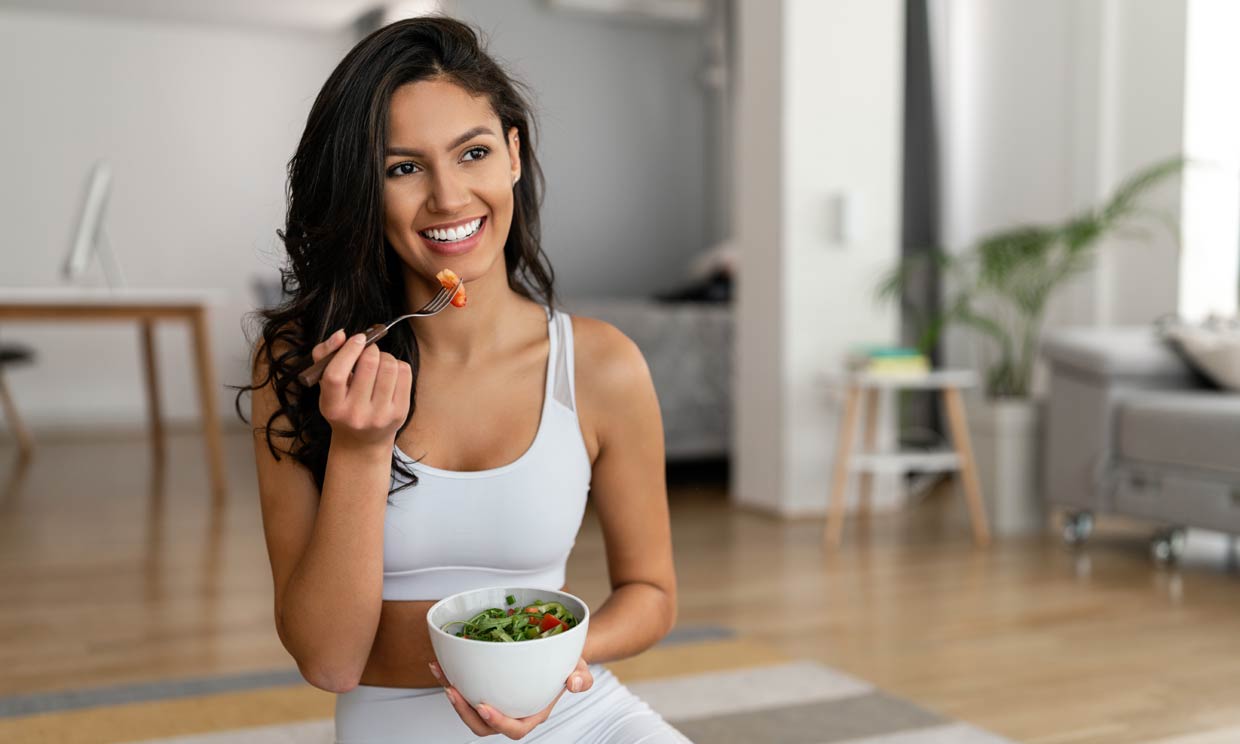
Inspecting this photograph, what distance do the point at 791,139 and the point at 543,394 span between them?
289cm

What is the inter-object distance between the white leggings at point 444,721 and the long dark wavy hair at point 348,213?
223mm

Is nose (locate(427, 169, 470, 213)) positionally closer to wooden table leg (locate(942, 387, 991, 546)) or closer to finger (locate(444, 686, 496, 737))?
finger (locate(444, 686, 496, 737))

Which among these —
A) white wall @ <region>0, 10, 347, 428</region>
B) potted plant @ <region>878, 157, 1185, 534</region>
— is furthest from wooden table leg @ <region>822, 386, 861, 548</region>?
white wall @ <region>0, 10, 347, 428</region>

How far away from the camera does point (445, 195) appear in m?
1.06

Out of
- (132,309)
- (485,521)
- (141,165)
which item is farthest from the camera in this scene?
(141,165)

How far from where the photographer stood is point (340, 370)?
897 millimetres

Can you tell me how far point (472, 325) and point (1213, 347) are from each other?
2.71m

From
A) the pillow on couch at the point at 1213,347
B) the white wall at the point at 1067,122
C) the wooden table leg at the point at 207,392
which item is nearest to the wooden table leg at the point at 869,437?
the pillow on couch at the point at 1213,347

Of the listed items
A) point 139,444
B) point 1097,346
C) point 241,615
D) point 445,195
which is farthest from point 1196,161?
point 139,444

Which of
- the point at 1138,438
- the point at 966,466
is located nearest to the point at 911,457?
the point at 966,466

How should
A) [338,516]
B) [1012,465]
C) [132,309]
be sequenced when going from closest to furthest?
1. [338,516]
2. [1012,465]
3. [132,309]

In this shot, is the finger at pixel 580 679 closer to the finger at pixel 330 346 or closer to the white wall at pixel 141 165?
the finger at pixel 330 346

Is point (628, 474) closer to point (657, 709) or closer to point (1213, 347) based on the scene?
point (657, 709)

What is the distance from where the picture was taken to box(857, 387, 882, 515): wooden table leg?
386 centimetres
